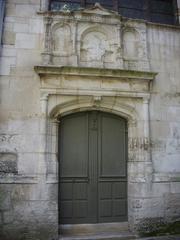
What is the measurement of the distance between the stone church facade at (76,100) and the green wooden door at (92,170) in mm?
155

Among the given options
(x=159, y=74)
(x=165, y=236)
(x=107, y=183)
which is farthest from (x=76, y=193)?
(x=159, y=74)

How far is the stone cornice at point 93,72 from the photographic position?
14.9ft

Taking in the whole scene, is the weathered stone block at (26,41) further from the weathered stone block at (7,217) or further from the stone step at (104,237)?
the stone step at (104,237)

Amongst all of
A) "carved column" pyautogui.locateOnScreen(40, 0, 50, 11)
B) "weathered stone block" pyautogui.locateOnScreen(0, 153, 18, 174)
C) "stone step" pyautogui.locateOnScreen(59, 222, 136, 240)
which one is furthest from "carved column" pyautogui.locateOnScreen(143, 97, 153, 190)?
"carved column" pyautogui.locateOnScreen(40, 0, 50, 11)

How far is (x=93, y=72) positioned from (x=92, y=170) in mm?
1747

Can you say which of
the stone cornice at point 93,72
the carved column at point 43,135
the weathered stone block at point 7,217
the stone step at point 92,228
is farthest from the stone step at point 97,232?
the stone cornice at point 93,72

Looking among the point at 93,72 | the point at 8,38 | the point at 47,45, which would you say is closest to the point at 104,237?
the point at 93,72

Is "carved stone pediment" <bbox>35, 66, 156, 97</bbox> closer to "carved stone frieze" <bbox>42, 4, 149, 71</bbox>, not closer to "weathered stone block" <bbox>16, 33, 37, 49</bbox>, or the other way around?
"carved stone frieze" <bbox>42, 4, 149, 71</bbox>

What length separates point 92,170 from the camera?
4785mm

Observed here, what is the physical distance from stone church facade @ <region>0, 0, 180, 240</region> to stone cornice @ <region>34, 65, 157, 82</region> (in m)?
0.02

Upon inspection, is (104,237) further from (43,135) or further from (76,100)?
(76,100)

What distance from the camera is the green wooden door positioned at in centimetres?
469

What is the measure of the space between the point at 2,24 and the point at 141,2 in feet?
9.69

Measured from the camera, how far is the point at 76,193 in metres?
4.71
